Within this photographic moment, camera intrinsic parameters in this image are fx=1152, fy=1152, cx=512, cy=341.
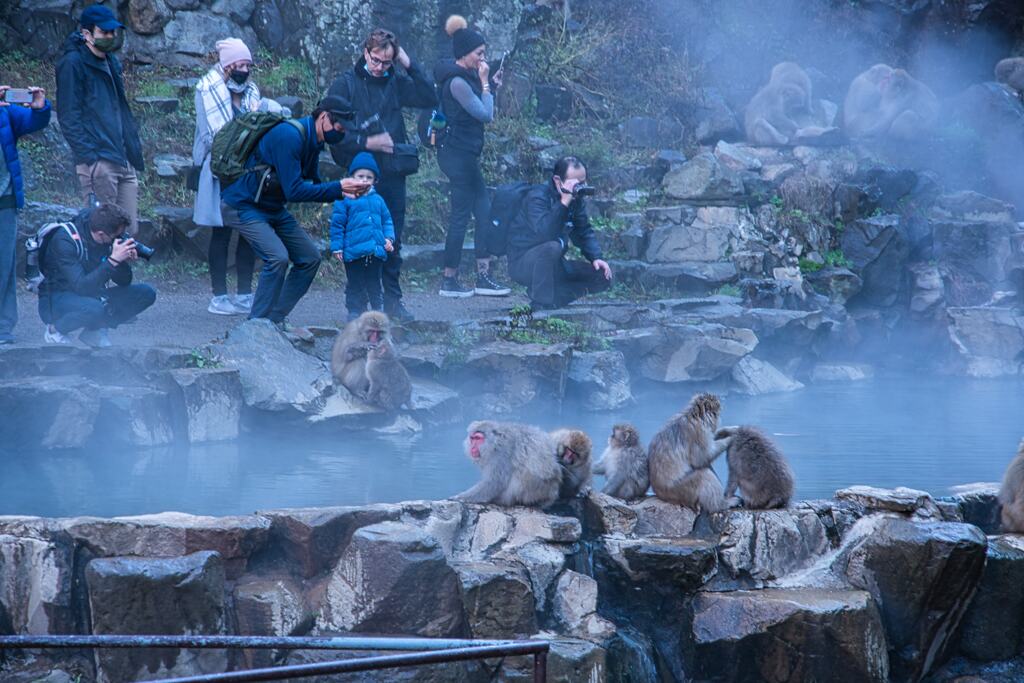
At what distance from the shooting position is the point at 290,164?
6.16 m

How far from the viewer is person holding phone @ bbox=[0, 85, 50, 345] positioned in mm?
6098

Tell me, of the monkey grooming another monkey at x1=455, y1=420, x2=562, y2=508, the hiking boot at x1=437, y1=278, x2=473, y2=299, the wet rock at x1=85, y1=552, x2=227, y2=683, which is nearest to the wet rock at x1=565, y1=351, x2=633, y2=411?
the hiking boot at x1=437, y1=278, x2=473, y2=299

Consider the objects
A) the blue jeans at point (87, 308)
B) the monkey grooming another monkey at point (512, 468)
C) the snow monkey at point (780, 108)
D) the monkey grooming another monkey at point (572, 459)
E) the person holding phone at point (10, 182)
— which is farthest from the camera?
the snow monkey at point (780, 108)

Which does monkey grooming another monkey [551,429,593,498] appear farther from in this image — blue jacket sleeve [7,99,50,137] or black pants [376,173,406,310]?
blue jacket sleeve [7,99,50,137]

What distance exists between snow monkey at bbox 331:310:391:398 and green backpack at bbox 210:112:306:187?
3.51 feet

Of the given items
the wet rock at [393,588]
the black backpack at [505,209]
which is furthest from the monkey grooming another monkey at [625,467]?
the black backpack at [505,209]

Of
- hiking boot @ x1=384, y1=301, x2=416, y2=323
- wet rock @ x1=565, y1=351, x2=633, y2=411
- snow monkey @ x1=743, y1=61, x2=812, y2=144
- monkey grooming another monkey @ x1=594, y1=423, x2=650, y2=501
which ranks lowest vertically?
wet rock @ x1=565, y1=351, x2=633, y2=411

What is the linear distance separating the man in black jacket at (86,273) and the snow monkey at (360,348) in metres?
1.26

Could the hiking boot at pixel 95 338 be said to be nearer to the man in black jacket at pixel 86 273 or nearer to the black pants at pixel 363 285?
the man in black jacket at pixel 86 273

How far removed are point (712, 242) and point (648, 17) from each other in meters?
4.46

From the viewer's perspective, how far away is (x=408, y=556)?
12.6 ft

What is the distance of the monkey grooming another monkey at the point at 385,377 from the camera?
21.0 ft

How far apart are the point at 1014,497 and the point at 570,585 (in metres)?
1.93

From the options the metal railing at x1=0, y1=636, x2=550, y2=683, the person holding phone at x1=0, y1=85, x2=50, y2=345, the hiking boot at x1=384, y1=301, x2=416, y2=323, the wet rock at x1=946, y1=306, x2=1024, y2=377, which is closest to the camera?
Answer: the metal railing at x1=0, y1=636, x2=550, y2=683
